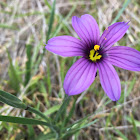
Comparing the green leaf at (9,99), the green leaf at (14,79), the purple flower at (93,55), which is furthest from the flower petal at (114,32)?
the green leaf at (14,79)

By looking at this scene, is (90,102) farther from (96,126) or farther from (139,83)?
(139,83)

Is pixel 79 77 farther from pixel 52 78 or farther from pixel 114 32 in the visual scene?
pixel 52 78

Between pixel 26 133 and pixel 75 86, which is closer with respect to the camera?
pixel 75 86

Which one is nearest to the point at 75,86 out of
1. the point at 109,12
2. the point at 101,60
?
the point at 101,60

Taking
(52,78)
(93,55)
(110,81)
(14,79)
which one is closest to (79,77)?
(110,81)

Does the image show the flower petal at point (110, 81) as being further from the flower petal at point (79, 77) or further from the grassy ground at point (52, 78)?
the grassy ground at point (52, 78)

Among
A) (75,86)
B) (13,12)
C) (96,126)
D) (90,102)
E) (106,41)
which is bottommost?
(96,126)
